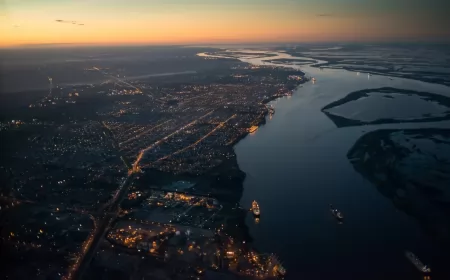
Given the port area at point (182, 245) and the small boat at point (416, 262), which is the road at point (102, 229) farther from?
the small boat at point (416, 262)

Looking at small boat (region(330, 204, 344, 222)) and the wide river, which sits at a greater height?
small boat (region(330, 204, 344, 222))

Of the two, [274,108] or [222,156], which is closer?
[222,156]

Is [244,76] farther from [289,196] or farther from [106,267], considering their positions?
[106,267]

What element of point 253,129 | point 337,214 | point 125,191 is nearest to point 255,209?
point 337,214

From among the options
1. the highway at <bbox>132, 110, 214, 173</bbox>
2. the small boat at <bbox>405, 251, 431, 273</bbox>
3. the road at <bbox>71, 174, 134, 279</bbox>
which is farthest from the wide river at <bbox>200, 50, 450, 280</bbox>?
the road at <bbox>71, 174, 134, 279</bbox>

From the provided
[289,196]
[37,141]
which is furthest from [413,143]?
[37,141]

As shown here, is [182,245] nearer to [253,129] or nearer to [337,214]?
[337,214]

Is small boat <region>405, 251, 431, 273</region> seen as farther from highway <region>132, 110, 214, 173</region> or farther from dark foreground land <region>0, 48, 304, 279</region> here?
highway <region>132, 110, 214, 173</region>
